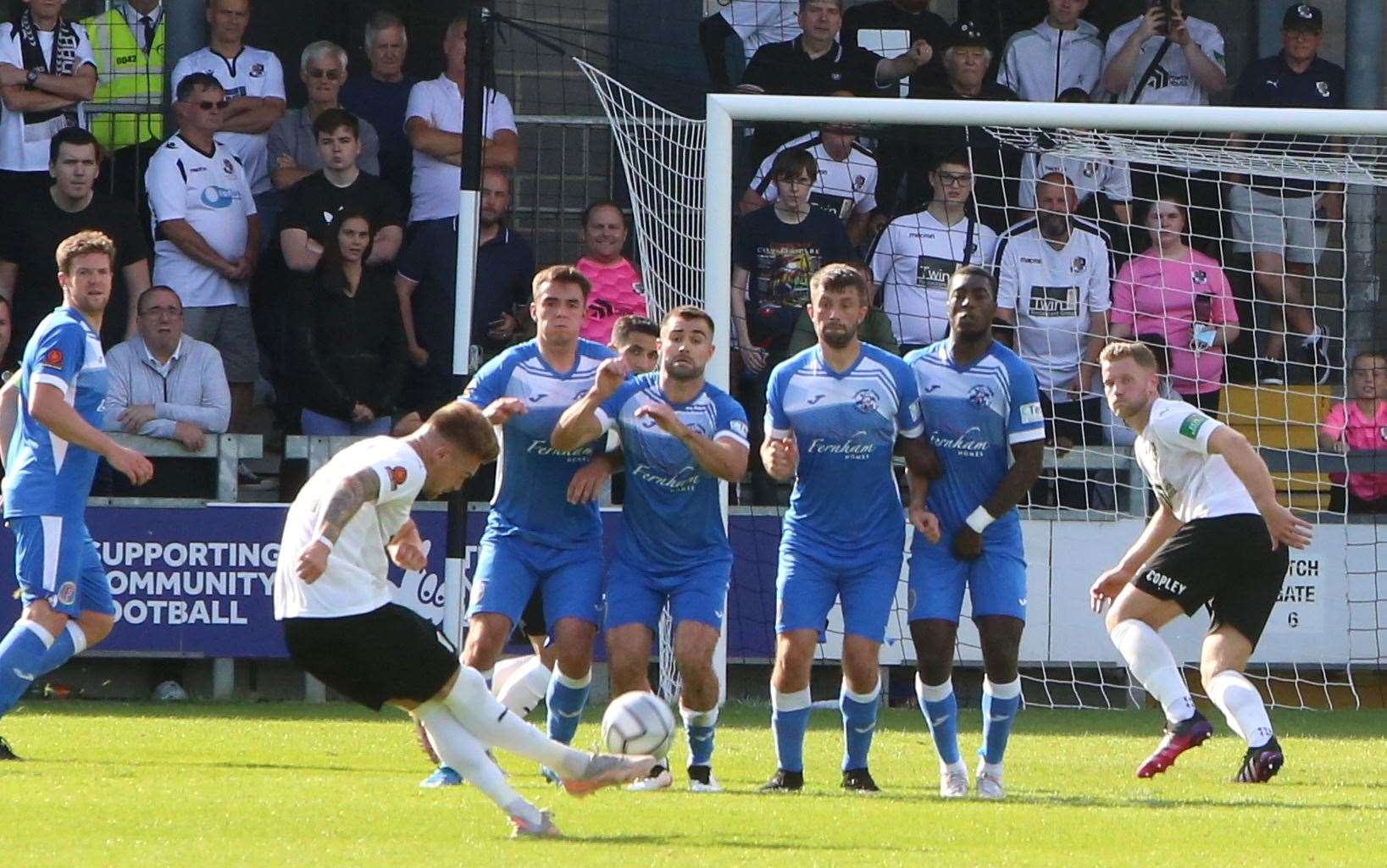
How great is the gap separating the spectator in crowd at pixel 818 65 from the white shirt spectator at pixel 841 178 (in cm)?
45

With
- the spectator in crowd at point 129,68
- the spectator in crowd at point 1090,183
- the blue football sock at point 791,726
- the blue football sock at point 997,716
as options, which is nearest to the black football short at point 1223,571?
the blue football sock at point 997,716

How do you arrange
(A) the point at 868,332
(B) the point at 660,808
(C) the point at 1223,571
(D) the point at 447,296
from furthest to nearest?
(D) the point at 447,296 → (A) the point at 868,332 → (C) the point at 1223,571 → (B) the point at 660,808

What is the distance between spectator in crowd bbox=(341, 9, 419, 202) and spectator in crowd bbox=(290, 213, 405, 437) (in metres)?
1.12

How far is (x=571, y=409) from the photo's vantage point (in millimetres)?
8234

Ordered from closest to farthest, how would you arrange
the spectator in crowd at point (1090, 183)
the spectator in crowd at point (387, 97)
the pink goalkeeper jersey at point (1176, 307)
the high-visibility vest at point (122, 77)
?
1. the pink goalkeeper jersey at point (1176, 307)
2. the spectator in crowd at point (1090, 183)
3. the spectator in crowd at point (387, 97)
4. the high-visibility vest at point (122, 77)

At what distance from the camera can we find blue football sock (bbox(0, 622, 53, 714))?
8.89 metres

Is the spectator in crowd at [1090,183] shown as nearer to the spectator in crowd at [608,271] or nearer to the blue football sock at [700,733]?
the spectator in crowd at [608,271]

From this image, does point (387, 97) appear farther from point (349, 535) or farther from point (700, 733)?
point (349, 535)

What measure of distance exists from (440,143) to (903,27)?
3.62 m

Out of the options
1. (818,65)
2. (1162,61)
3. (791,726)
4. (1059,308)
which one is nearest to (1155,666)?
(791,726)

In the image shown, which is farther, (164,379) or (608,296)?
(608,296)

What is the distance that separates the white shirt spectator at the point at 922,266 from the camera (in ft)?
42.9

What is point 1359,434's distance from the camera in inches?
524

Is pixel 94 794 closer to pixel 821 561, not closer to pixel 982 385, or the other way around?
pixel 821 561
